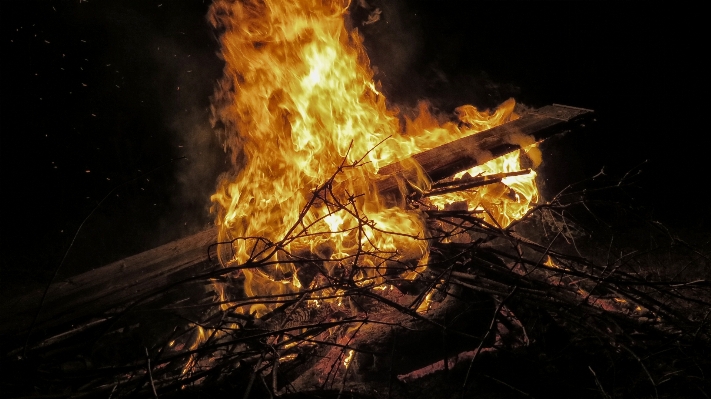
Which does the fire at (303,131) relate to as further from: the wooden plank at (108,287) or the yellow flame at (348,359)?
the yellow flame at (348,359)

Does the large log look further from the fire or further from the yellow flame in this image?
the yellow flame

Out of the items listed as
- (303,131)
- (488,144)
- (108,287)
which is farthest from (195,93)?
(488,144)

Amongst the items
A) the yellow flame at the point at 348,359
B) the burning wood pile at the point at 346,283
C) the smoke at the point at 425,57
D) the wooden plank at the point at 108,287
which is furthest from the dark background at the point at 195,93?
the yellow flame at the point at 348,359

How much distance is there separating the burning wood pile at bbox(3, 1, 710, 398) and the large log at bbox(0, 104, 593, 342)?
2cm

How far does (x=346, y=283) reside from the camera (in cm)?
290

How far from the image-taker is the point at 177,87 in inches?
254

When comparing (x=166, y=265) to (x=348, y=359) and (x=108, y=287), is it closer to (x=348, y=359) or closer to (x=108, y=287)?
(x=108, y=287)

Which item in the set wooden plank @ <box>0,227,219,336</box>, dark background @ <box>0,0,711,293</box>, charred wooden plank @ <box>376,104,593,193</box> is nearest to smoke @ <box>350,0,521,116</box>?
dark background @ <box>0,0,711,293</box>

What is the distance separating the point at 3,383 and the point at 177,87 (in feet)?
15.8

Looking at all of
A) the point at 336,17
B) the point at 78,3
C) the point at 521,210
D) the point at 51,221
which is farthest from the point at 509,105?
the point at 51,221

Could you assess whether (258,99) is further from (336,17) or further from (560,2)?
(560,2)

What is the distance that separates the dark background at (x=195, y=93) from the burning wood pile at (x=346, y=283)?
141 cm

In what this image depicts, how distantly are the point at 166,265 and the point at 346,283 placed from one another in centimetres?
196

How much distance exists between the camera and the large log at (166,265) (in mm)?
3645
